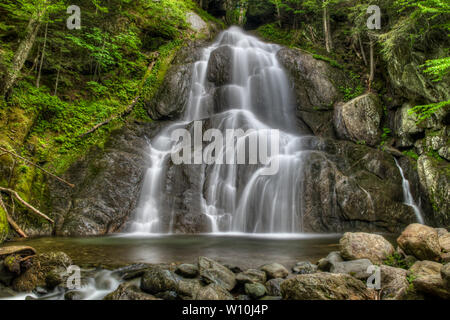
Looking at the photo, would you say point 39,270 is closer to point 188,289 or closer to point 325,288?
point 188,289

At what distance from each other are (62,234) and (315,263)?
7118 millimetres

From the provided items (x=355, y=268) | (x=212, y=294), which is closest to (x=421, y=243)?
(x=355, y=268)

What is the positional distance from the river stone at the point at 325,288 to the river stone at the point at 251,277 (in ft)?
2.06

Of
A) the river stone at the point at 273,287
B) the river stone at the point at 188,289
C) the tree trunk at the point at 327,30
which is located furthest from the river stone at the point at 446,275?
the tree trunk at the point at 327,30

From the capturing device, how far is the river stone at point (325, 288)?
307 centimetres

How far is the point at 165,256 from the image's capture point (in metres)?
5.45

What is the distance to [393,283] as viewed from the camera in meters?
3.39

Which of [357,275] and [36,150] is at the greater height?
[36,150]

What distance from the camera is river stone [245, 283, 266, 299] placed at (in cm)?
351

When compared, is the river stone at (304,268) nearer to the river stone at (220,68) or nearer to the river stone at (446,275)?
the river stone at (446,275)

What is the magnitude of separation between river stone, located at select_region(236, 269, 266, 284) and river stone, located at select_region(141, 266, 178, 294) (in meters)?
0.94

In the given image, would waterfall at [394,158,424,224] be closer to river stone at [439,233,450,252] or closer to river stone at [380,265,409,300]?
river stone at [439,233,450,252]
